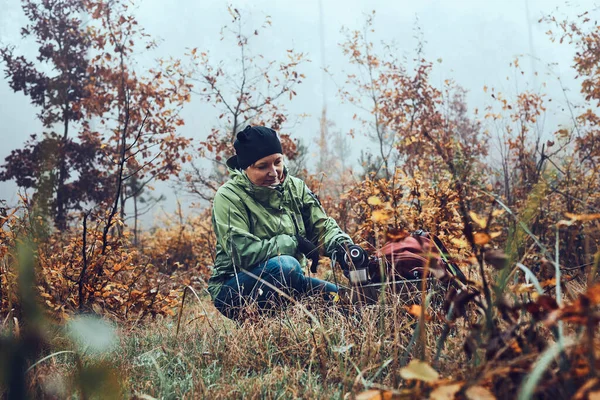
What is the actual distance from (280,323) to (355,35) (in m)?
6.72

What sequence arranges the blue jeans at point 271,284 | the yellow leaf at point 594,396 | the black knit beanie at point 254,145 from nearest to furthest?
the yellow leaf at point 594,396
the blue jeans at point 271,284
the black knit beanie at point 254,145

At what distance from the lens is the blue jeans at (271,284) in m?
2.82

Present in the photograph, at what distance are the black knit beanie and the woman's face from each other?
3 centimetres

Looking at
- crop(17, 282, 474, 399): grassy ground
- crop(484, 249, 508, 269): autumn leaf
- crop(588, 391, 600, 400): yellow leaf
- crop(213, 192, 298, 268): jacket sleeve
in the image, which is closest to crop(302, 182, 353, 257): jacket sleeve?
crop(213, 192, 298, 268): jacket sleeve

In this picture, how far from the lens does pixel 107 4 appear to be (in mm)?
6809

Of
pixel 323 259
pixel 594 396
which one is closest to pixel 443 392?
pixel 594 396

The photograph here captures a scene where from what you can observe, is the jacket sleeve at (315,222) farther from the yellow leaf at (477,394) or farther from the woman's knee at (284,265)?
the yellow leaf at (477,394)

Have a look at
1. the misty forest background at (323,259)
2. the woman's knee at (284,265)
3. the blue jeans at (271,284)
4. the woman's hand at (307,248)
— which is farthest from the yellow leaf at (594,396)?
the woman's hand at (307,248)

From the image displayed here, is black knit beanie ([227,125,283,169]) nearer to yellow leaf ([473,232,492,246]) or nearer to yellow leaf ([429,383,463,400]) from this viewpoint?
yellow leaf ([473,232,492,246])

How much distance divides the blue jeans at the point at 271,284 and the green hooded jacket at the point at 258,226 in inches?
2.4

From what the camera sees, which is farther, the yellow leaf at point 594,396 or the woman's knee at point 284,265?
the woman's knee at point 284,265

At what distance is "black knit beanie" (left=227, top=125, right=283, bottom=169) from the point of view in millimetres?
3148

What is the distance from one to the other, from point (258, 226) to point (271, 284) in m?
0.47

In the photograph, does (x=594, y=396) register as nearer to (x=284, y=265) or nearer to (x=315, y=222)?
(x=284, y=265)
